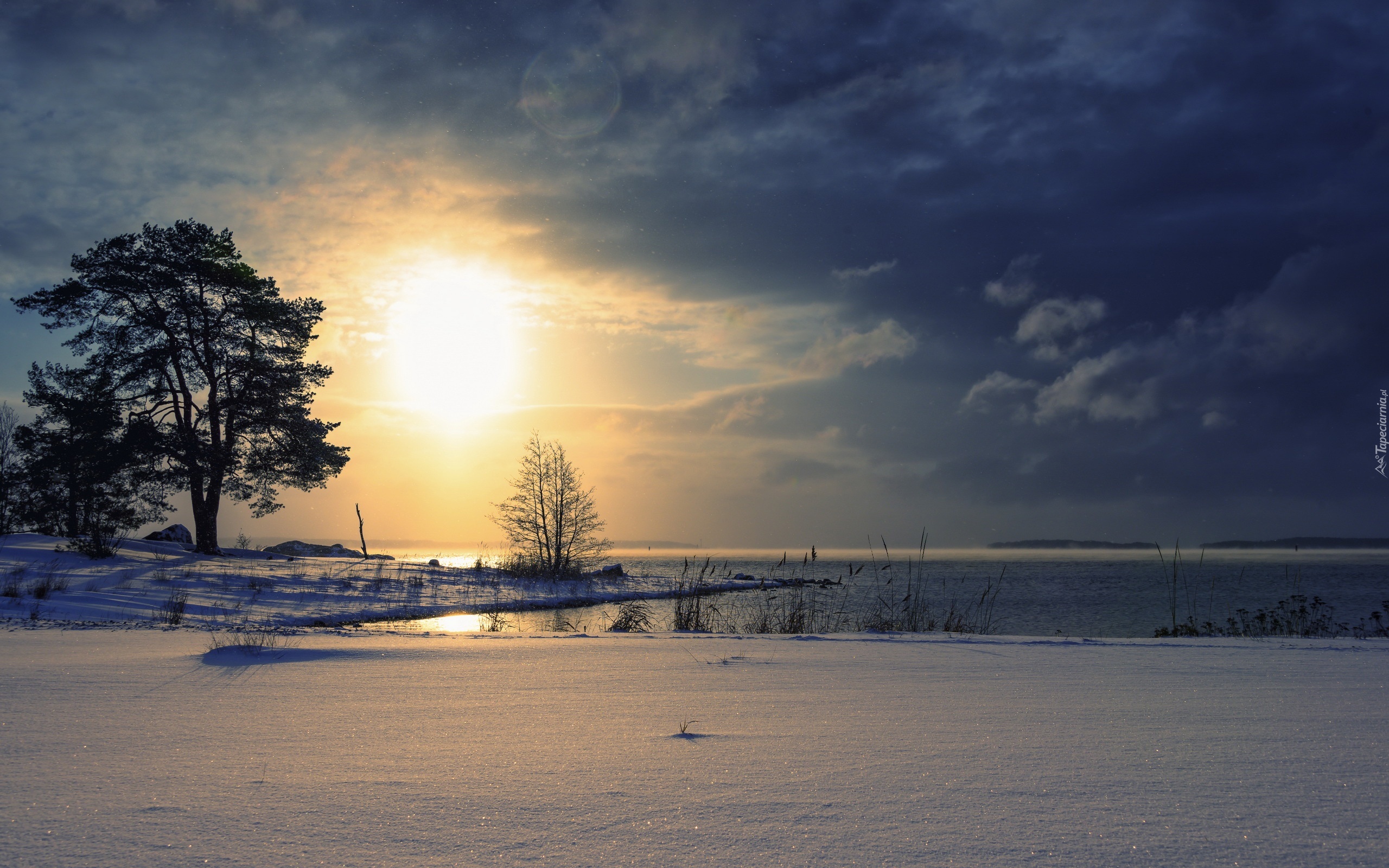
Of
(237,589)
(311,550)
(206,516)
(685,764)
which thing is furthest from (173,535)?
(685,764)

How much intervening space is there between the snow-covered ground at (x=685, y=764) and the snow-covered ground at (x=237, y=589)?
15.4ft

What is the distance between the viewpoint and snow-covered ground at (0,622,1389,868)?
1.90 metres

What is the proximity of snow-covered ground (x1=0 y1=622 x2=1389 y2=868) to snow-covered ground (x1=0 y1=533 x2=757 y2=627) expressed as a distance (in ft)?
15.4

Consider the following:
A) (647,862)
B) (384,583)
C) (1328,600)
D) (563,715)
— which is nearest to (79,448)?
(384,583)

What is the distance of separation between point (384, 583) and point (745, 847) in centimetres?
2005

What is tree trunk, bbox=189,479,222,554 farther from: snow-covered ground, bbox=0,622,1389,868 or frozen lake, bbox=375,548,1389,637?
snow-covered ground, bbox=0,622,1389,868

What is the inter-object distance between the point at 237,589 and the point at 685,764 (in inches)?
616

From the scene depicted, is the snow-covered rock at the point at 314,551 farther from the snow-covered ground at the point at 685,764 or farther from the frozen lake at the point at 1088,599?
the snow-covered ground at the point at 685,764

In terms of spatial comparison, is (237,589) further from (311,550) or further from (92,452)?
(311,550)

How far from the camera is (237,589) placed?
1516 cm

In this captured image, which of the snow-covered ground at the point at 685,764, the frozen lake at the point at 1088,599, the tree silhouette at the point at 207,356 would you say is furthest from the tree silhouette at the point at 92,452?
the snow-covered ground at the point at 685,764

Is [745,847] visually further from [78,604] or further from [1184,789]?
[78,604]

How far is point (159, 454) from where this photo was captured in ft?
74.4

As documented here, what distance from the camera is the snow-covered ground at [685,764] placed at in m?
1.90
